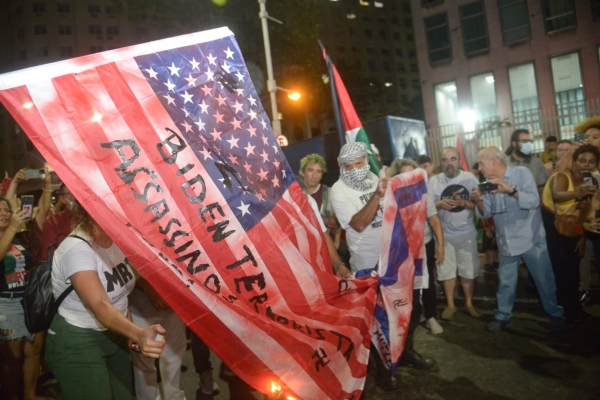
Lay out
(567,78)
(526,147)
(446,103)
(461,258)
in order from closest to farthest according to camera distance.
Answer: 1. (461,258)
2. (526,147)
3. (567,78)
4. (446,103)

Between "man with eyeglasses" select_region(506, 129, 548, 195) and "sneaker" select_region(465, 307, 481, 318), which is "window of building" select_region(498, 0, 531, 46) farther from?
"sneaker" select_region(465, 307, 481, 318)

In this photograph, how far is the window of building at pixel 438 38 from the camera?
75.4 ft

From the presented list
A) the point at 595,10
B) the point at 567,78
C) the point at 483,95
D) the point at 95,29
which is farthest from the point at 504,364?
the point at 95,29

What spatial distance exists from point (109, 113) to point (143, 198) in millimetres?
475

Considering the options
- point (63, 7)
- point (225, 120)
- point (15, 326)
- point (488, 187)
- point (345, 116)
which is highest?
point (63, 7)

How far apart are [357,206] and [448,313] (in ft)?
8.15

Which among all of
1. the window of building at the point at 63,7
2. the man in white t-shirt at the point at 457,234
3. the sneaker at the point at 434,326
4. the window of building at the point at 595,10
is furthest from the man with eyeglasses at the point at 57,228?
the window of building at the point at 63,7

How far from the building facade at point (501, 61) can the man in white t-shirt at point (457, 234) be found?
1184 cm

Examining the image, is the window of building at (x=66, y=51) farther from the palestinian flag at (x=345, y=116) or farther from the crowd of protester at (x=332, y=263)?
the crowd of protester at (x=332, y=263)

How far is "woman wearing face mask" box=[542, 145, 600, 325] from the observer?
15.9 ft

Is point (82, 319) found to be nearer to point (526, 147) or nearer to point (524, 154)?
point (526, 147)

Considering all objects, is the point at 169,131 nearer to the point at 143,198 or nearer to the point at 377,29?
the point at 143,198

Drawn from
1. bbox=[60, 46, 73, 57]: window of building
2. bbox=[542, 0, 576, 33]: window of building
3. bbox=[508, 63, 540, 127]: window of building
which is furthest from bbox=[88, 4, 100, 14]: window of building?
bbox=[542, 0, 576, 33]: window of building

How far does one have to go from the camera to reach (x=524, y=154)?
6594 millimetres
